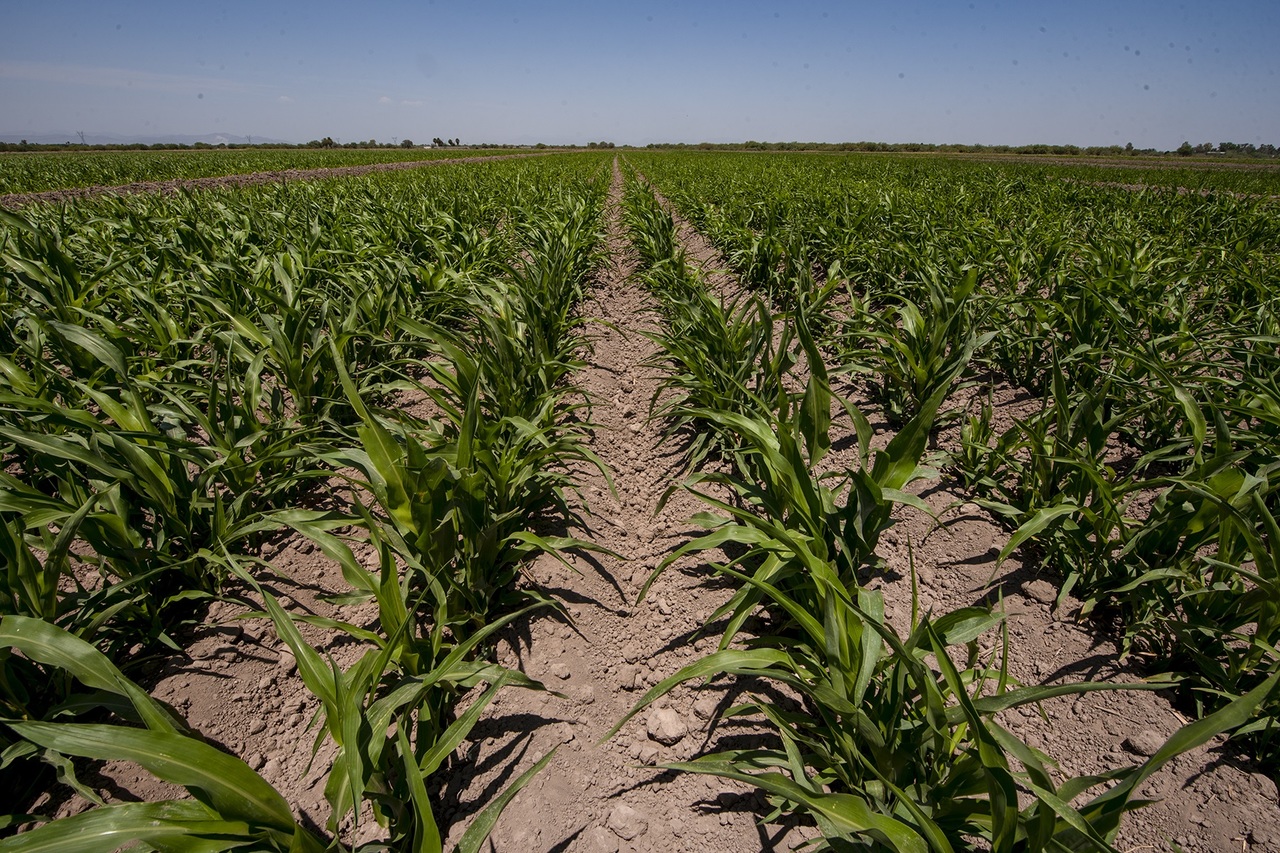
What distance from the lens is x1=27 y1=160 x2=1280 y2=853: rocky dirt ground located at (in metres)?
1.28

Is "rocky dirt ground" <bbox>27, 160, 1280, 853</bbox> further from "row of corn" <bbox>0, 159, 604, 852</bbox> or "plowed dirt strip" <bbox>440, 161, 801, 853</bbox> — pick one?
"row of corn" <bbox>0, 159, 604, 852</bbox>

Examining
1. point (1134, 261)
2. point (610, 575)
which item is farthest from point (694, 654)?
point (1134, 261)

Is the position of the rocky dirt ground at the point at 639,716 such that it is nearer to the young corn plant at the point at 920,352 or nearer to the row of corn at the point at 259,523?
the row of corn at the point at 259,523

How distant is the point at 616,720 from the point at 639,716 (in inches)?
2.6

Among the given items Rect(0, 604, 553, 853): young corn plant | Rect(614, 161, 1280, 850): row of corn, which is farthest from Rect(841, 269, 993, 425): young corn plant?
Rect(0, 604, 553, 853): young corn plant

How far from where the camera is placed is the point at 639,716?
1.58 meters

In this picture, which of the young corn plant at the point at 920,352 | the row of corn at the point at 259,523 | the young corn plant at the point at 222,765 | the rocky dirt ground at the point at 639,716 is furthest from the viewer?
the young corn plant at the point at 920,352

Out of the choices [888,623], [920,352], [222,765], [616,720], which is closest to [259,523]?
[222,765]

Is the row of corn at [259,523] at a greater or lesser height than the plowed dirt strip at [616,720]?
greater

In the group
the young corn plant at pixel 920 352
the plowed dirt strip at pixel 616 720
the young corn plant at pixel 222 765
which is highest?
the young corn plant at pixel 920 352

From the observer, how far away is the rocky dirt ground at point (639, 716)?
1284mm

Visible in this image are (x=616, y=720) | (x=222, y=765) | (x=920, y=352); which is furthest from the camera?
(x=920, y=352)

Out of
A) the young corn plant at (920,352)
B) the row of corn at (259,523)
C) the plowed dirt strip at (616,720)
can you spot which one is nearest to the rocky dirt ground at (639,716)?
the plowed dirt strip at (616,720)

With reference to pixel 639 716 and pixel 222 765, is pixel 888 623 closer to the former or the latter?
pixel 639 716
